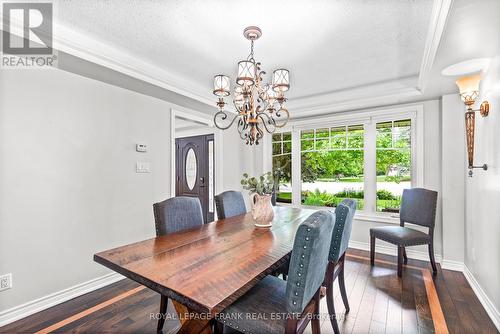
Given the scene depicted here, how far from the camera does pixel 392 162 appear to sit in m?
3.57

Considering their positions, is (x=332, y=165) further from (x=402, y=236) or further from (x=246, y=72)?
(x=246, y=72)

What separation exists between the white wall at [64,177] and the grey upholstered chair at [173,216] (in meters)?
1.07

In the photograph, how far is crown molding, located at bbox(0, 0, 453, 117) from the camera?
6.30 ft

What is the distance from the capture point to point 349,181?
12.9 feet

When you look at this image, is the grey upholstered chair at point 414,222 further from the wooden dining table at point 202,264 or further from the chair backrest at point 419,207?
the wooden dining table at point 202,264

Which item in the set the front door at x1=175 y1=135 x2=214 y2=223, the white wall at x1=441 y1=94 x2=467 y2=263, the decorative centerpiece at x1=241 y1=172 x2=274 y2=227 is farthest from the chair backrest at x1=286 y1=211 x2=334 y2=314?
the front door at x1=175 y1=135 x2=214 y2=223

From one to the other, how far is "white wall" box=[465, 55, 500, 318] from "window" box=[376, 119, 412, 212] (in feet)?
2.96

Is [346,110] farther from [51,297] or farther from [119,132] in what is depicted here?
[51,297]

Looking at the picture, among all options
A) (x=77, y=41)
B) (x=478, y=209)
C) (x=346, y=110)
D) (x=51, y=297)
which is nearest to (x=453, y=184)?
(x=478, y=209)

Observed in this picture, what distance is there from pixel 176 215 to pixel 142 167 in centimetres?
125

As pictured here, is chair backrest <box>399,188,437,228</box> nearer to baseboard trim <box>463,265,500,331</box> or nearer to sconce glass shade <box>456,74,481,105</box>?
baseboard trim <box>463,265,500,331</box>

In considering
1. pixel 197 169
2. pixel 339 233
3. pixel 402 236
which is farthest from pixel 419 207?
pixel 197 169

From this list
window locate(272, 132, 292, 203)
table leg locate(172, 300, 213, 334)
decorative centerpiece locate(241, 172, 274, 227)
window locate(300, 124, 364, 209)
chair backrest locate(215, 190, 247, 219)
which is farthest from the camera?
window locate(272, 132, 292, 203)

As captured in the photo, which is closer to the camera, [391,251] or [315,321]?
[315,321]
